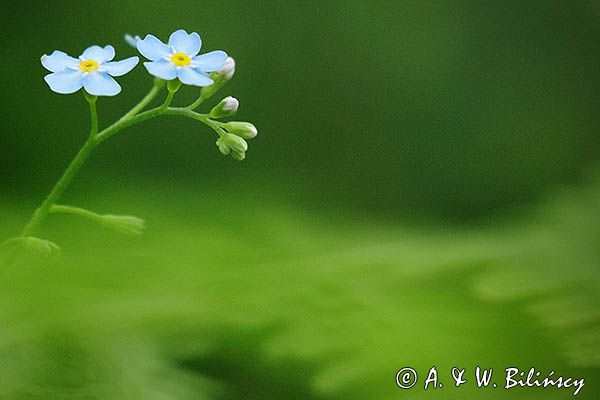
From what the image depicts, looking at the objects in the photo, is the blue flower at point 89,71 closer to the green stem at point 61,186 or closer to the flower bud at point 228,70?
the green stem at point 61,186

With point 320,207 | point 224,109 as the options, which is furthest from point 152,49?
point 320,207

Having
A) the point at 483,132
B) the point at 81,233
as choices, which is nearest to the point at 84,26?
the point at 81,233

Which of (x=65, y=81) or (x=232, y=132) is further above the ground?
(x=232, y=132)

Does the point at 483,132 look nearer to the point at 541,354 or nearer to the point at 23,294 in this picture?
the point at 541,354

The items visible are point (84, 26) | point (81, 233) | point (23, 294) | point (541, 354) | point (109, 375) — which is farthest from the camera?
point (84, 26)

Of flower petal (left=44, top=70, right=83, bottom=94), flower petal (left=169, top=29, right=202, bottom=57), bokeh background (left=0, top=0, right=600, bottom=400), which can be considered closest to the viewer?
flower petal (left=44, top=70, right=83, bottom=94)

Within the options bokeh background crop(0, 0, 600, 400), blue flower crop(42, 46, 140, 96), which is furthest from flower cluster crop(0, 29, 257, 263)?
bokeh background crop(0, 0, 600, 400)

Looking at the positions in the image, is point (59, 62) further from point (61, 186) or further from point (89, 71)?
point (61, 186)

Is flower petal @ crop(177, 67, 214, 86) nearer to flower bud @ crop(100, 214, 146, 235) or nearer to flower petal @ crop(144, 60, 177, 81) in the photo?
flower petal @ crop(144, 60, 177, 81)
